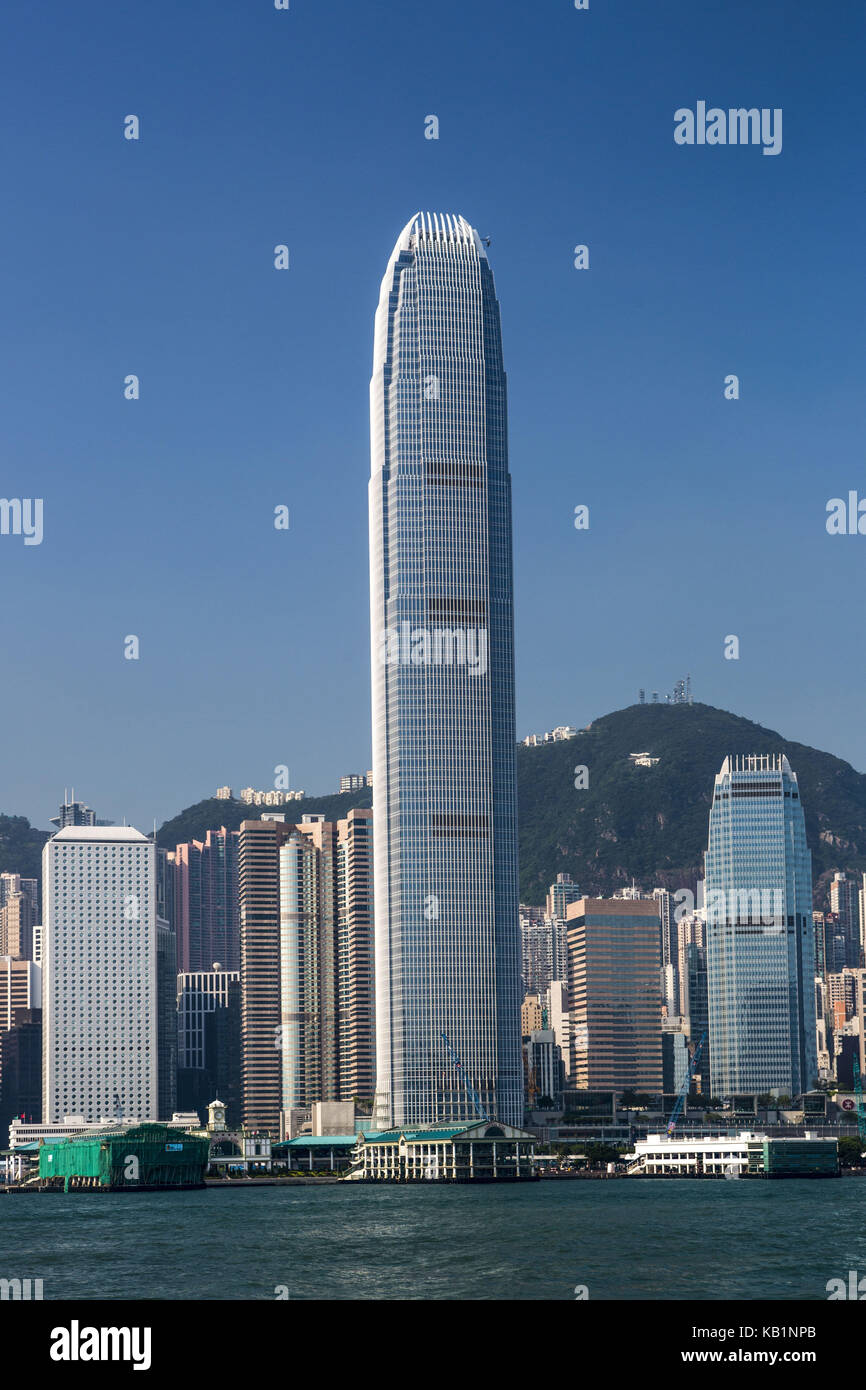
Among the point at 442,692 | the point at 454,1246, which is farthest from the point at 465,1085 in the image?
the point at 454,1246

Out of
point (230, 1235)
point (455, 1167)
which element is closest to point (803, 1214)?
point (230, 1235)

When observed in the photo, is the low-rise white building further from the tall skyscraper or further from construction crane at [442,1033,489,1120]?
the tall skyscraper

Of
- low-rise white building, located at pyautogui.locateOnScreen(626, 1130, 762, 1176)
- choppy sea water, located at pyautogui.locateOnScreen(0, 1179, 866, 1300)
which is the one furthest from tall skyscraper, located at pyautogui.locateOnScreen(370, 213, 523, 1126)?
choppy sea water, located at pyautogui.locateOnScreen(0, 1179, 866, 1300)

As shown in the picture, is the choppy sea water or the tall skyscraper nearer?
the choppy sea water

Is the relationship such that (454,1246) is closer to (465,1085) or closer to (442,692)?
(465,1085)

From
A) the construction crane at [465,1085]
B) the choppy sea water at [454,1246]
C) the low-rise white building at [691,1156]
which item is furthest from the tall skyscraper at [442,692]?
the choppy sea water at [454,1246]

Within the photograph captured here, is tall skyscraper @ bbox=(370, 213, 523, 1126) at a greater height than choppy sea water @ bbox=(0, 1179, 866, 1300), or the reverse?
tall skyscraper @ bbox=(370, 213, 523, 1126)

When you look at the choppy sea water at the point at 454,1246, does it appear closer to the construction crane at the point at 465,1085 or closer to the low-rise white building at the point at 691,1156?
the low-rise white building at the point at 691,1156

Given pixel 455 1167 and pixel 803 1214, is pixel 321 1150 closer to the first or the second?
pixel 455 1167
